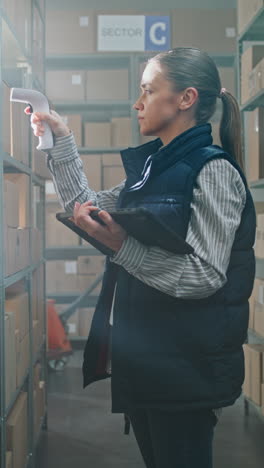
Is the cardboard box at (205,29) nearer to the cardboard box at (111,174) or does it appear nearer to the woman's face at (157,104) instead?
the cardboard box at (111,174)

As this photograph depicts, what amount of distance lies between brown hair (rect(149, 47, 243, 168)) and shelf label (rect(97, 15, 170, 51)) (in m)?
3.65

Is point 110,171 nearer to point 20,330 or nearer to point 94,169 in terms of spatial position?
point 94,169

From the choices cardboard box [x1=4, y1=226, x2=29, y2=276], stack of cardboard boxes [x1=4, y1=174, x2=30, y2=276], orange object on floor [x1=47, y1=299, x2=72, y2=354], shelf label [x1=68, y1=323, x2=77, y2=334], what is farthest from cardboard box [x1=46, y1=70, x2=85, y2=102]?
cardboard box [x1=4, y1=226, x2=29, y2=276]

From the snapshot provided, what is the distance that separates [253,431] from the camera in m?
2.80

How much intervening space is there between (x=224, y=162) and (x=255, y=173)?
1973 mm

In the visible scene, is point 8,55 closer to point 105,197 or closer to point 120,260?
point 105,197

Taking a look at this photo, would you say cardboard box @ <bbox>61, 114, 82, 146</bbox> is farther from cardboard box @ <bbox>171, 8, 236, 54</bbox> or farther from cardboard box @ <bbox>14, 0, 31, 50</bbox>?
cardboard box @ <bbox>14, 0, 31, 50</bbox>

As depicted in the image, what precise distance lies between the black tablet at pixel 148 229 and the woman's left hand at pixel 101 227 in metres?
0.01

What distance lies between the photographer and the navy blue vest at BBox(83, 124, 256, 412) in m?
1.06

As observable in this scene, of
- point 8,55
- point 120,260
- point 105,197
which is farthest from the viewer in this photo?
point 8,55

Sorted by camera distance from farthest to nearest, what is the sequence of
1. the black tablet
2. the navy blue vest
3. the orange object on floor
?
1. the orange object on floor
2. the navy blue vest
3. the black tablet

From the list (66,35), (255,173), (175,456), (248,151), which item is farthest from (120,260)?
(66,35)

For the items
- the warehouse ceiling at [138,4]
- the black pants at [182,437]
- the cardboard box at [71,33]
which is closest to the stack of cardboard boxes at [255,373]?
the black pants at [182,437]

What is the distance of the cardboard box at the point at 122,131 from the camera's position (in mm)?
4734
